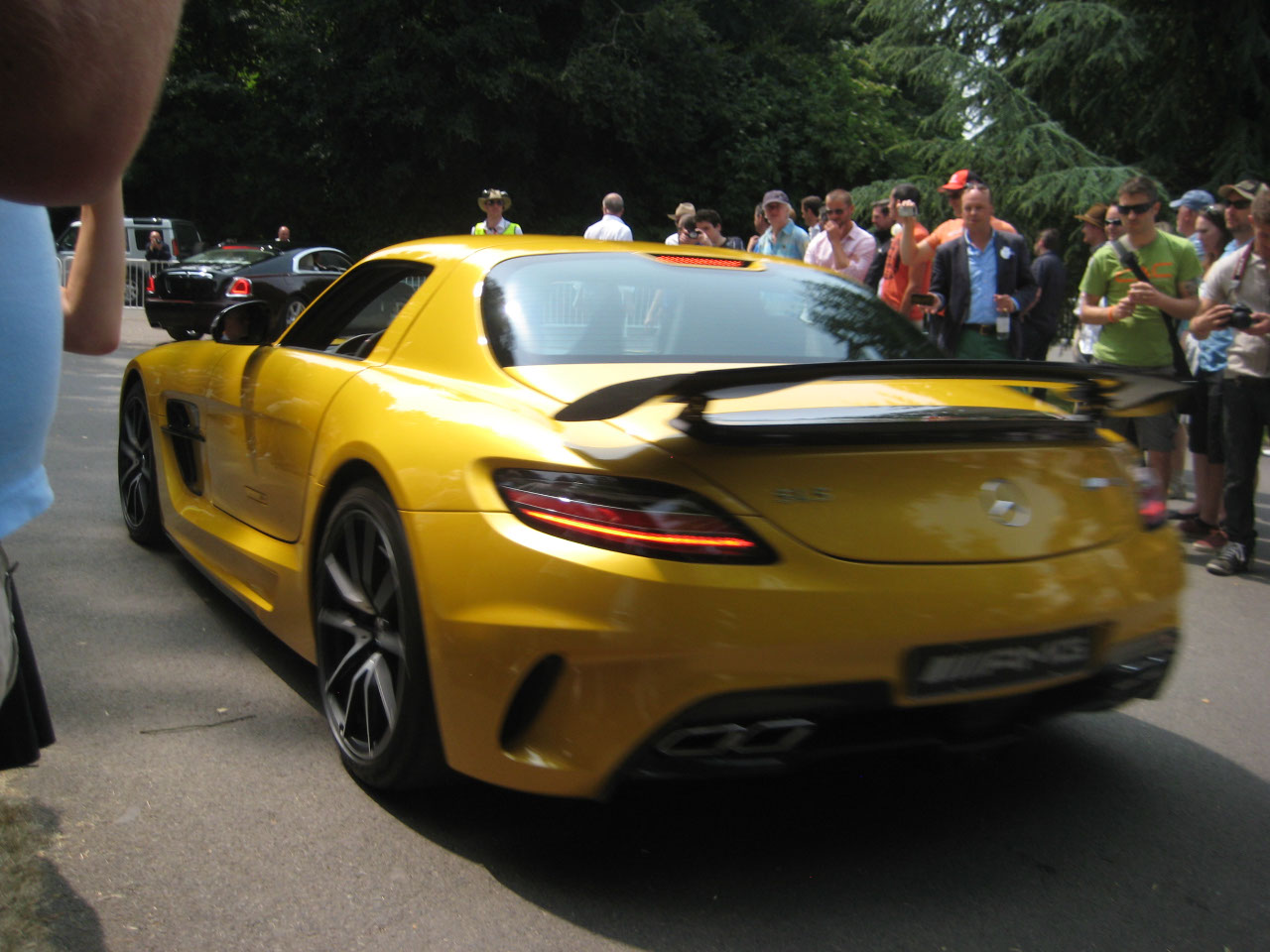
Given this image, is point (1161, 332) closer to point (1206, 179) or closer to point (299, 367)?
point (299, 367)

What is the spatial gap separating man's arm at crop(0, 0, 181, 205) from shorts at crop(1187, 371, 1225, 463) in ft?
20.7

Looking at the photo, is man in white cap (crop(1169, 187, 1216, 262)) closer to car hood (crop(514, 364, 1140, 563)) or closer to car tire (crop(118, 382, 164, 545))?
car hood (crop(514, 364, 1140, 563))

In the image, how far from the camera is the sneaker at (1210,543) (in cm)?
647

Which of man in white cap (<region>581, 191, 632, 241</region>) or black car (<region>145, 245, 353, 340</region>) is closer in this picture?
man in white cap (<region>581, 191, 632, 241</region>)

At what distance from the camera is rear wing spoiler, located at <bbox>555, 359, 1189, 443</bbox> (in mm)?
2254

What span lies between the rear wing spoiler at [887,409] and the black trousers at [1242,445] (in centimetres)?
364

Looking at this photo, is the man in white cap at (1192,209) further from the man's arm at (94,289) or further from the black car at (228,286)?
the black car at (228,286)

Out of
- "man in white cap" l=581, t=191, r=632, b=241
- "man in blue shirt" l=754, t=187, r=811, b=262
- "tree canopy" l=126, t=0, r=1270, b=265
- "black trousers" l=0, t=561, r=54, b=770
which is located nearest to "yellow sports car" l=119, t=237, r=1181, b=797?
"black trousers" l=0, t=561, r=54, b=770

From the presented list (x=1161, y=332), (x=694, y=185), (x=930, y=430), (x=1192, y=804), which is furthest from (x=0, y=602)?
(x=694, y=185)

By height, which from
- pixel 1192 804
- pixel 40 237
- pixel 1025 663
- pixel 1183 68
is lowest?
pixel 1192 804

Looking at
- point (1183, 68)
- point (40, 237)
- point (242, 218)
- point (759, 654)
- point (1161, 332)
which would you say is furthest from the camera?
point (242, 218)

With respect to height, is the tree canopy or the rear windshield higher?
the tree canopy

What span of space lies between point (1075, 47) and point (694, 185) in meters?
13.3

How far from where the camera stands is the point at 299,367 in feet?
12.2
